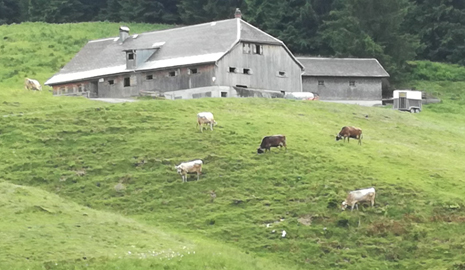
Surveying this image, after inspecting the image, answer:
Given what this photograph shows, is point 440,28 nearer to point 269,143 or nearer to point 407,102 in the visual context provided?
point 407,102

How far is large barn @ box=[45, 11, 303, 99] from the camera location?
232 feet

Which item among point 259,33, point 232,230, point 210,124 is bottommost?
point 232,230

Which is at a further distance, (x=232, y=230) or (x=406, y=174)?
(x=406, y=174)

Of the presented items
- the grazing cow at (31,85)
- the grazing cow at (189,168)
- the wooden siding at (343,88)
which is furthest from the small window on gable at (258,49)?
the grazing cow at (189,168)

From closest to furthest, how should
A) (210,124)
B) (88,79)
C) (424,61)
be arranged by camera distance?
1. (210,124)
2. (88,79)
3. (424,61)

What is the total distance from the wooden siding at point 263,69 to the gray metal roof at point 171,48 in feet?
2.22

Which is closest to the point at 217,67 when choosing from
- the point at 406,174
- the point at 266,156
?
the point at 266,156

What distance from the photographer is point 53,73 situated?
85.6 metres

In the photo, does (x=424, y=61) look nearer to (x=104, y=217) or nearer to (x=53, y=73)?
(x=53, y=73)

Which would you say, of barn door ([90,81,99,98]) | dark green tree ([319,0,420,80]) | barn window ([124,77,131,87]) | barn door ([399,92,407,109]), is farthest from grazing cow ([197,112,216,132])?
dark green tree ([319,0,420,80])

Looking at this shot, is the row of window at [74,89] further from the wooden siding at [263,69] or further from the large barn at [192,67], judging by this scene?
the wooden siding at [263,69]

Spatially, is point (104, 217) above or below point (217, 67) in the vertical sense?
below

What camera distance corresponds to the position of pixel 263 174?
46.3 metres

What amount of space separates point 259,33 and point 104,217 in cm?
3746
